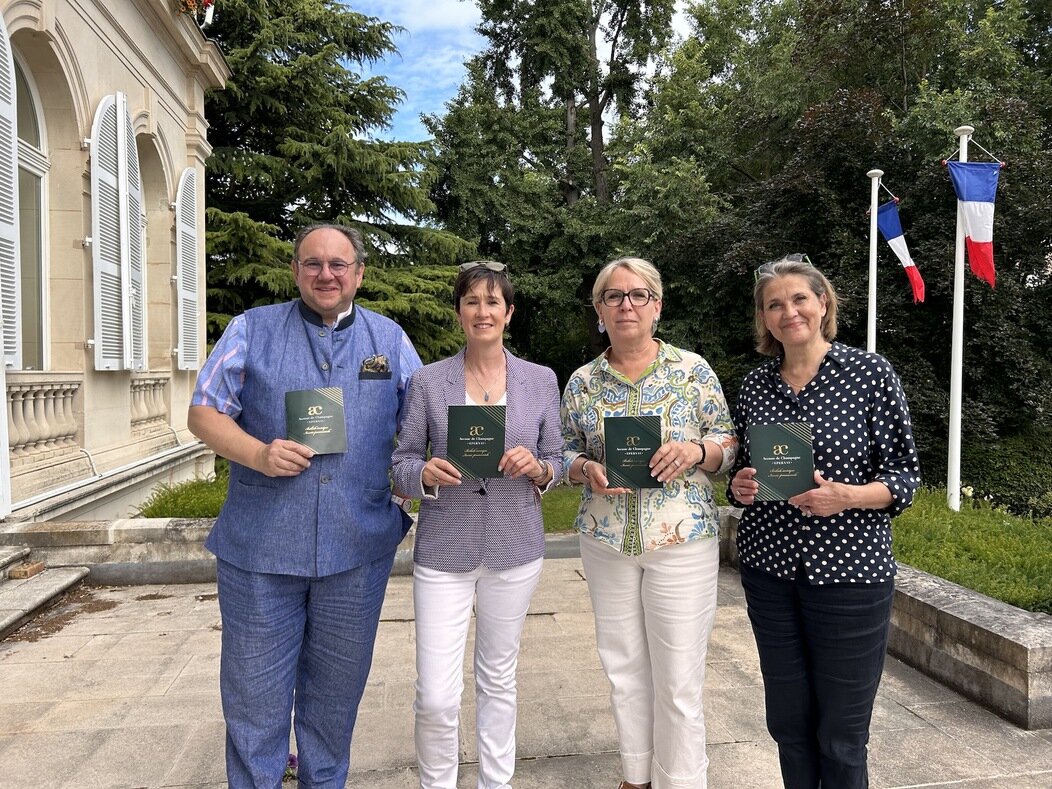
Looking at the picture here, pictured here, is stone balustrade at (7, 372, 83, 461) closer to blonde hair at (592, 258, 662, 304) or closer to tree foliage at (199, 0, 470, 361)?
blonde hair at (592, 258, 662, 304)

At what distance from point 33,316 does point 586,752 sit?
6589mm

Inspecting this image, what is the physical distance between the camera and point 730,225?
17469mm

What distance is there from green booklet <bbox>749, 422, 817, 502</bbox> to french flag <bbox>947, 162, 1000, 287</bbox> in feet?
29.3

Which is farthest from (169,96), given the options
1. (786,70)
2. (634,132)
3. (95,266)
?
(786,70)

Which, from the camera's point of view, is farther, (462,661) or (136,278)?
(136,278)

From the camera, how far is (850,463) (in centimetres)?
225

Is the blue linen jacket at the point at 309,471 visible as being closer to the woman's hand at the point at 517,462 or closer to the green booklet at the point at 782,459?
the woman's hand at the point at 517,462

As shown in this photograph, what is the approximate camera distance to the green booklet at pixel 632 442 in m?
2.39

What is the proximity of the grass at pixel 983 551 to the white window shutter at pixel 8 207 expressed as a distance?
7140 mm

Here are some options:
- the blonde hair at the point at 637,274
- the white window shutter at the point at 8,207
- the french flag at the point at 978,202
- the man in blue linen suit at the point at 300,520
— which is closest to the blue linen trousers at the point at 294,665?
the man in blue linen suit at the point at 300,520

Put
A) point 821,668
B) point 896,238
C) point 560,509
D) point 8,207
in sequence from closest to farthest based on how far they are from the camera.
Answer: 1. point 821,668
2. point 8,207
3. point 896,238
4. point 560,509

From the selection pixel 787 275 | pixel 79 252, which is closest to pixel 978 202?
pixel 787 275

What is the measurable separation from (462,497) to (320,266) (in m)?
0.95

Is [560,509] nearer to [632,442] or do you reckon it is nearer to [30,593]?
[30,593]
